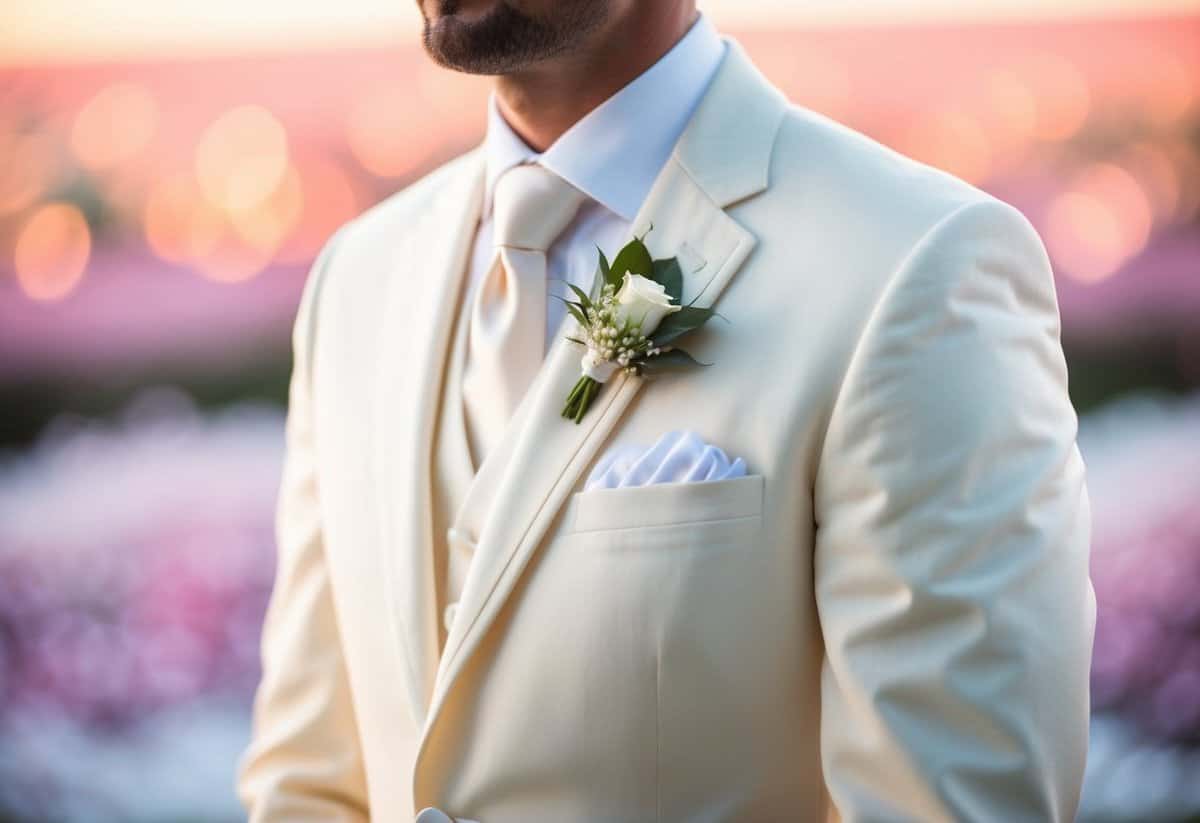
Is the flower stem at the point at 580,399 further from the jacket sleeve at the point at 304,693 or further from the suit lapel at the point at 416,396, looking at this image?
the jacket sleeve at the point at 304,693

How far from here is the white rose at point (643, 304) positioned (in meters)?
1.47

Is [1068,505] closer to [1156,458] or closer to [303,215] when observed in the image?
[1156,458]

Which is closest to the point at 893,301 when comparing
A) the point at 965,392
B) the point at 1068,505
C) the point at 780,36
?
the point at 965,392

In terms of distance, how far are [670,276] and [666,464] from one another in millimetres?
225

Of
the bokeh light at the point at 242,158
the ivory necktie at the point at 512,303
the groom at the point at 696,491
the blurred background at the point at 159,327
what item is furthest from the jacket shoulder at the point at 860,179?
the bokeh light at the point at 242,158

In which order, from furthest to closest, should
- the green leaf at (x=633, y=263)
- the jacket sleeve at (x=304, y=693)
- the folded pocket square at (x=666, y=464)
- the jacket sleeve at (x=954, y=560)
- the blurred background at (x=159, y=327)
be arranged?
the blurred background at (x=159, y=327) → the jacket sleeve at (x=304, y=693) → the green leaf at (x=633, y=263) → the folded pocket square at (x=666, y=464) → the jacket sleeve at (x=954, y=560)

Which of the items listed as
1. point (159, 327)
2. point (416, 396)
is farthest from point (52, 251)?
point (416, 396)

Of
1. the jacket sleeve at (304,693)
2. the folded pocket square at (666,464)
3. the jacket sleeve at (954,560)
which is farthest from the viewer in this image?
the jacket sleeve at (304,693)

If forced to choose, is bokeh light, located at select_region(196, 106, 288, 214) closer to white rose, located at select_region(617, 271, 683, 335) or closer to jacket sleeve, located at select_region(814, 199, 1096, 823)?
white rose, located at select_region(617, 271, 683, 335)

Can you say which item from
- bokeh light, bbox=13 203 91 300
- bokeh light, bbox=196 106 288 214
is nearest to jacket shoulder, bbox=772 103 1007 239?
bokeh light, bbox=196 106 288 214

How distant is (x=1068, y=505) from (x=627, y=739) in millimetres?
510

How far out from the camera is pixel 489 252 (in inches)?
69.6

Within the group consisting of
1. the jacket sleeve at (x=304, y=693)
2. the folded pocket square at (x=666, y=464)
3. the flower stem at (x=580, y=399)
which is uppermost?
the flower stem at (x=580, y=399)

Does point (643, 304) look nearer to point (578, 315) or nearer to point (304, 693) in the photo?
point (578, 315)
